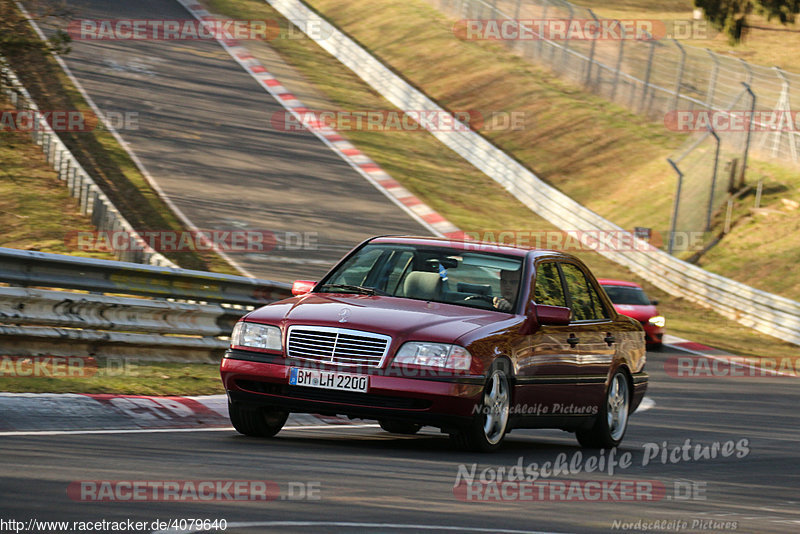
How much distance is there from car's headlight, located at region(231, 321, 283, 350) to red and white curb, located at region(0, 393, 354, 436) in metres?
1.00

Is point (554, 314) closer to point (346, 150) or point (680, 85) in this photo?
point (346, 150)

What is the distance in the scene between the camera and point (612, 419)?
1079 centimetres

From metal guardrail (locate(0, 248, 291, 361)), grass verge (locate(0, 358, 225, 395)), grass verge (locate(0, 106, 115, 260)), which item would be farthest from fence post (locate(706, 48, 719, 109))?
grass verge (locate(0, 358, 225, 395))

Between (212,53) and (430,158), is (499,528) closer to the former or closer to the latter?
(430,158)

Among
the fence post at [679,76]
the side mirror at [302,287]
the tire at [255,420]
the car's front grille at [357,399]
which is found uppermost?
the side mirror at [302,287]

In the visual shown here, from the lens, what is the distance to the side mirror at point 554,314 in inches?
372

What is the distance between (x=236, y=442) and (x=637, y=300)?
48.9 feet

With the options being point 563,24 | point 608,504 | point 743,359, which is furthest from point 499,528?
point 563,24

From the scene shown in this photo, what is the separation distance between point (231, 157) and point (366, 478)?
25.5 m

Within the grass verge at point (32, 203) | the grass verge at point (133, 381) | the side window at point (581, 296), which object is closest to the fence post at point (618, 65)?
the grass verge at point (32, 203)

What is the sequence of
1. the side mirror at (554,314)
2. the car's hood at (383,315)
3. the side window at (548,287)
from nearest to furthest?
the car's hood at (383,315) → the side mirror at (554,314) → the side window at (548,287)

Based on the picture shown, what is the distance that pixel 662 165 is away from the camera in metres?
36.4

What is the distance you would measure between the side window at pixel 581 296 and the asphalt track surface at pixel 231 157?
1197 cm

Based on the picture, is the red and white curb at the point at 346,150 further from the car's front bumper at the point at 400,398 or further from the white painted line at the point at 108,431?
the car's front bumper at the point at 400,398
